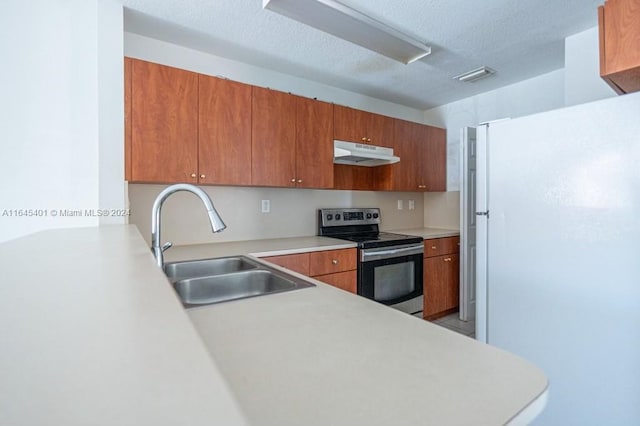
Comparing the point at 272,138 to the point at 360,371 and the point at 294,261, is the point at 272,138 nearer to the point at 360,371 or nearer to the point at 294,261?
the point at 294,261

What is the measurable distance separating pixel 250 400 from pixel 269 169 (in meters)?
1.99

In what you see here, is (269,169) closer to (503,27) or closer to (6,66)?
(6,66)

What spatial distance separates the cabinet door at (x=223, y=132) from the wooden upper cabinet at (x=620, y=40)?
200 cm

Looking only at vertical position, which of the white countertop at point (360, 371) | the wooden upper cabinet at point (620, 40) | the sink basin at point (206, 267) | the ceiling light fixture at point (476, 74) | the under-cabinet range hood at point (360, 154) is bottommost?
the sink basin at point (206, 267)

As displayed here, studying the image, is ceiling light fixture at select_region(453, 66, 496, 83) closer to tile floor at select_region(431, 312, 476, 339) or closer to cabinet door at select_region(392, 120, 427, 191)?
cabinet door at select_region(392, 120, 427, 191)

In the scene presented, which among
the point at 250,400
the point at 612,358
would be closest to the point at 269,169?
the point at 250,400

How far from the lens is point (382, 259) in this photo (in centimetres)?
260

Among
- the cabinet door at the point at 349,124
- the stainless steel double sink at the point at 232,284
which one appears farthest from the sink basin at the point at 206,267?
the cabinet door at the point at 349,124

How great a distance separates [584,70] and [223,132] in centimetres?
257

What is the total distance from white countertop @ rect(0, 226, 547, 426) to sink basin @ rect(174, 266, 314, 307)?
0.41 metres

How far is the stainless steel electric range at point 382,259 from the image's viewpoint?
2520 millimetres

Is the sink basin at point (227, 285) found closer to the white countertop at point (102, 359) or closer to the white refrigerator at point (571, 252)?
the white countertop at point (102, 359)

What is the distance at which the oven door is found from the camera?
250 centimetres

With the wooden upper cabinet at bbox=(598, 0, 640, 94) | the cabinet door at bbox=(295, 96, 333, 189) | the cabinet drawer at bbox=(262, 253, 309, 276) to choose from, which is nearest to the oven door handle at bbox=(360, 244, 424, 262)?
the cabinet drawer at bbox=(262, 253, 309, 276)
